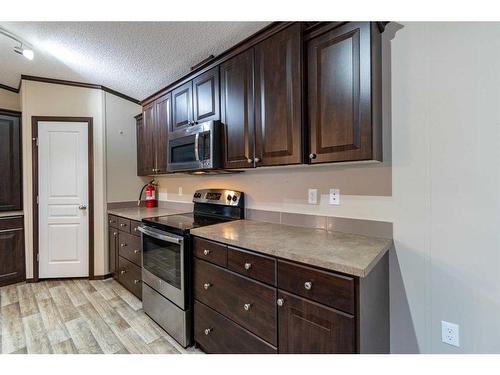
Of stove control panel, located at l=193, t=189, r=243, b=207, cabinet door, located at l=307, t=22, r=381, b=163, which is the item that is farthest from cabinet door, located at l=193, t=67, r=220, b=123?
cabinet door, located at l=307, t=22, r=381, b=163

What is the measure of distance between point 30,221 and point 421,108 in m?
4.09

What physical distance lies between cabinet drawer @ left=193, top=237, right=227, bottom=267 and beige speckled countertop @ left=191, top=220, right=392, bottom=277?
0.05 metres

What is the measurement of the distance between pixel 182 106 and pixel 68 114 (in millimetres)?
1777

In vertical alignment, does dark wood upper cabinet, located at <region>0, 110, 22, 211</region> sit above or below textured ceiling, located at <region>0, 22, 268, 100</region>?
below

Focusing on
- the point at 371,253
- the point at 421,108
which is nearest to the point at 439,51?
the point at 421,108

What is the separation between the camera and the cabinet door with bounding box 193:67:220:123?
78.6 inches

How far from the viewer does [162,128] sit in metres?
2.68

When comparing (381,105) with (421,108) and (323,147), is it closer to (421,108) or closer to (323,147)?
(421,108)

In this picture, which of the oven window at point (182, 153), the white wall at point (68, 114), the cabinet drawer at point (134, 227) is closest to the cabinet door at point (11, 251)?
the white wall at point (68, 114)

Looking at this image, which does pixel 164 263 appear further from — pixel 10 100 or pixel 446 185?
pixel 10 100

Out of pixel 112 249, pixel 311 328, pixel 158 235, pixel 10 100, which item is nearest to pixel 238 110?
pixel 158 235

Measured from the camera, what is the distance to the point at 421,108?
138 cm

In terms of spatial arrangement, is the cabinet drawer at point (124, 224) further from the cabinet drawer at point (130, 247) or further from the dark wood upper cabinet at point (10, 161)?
the dark wood upper cabinet at point (10, 161)

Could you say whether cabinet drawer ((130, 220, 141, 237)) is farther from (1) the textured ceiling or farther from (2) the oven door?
(1) the textured ceiling
